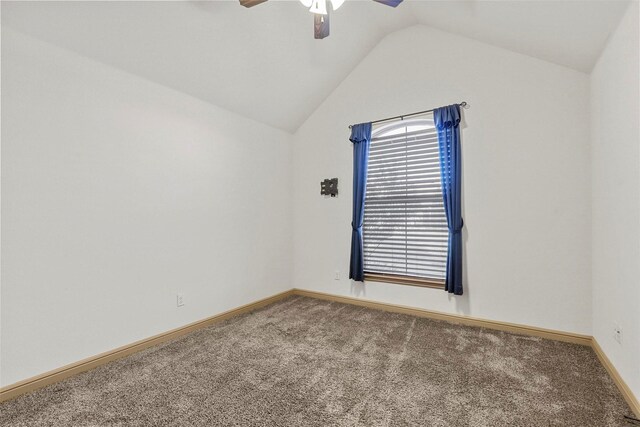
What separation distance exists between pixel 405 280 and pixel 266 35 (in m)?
2.95

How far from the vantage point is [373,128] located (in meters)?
3.55

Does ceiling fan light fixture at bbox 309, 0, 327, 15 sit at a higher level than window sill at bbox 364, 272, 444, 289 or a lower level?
higher

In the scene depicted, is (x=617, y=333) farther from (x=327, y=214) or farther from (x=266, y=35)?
(x=266, y=35)

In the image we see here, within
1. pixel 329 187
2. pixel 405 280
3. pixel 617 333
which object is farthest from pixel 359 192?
pixel 617 333

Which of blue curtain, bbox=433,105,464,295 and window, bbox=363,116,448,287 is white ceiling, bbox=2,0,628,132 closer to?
blue curtain, bbox=433,105,464,295

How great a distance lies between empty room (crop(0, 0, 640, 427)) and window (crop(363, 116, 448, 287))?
1.0 inches

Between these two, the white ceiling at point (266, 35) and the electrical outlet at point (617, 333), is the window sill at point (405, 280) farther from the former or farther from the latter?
the white ceiling at point (266, 35)

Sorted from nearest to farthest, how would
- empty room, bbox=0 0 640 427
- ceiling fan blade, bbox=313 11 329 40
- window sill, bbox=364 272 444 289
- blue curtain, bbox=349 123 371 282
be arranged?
empty room, bbox=0 0 640 427 → ceiling fan blade, bbox=313 11 329 40 → window sill, bbox=364 272 444 289 → blue curtain, bbox=349 123 371 282

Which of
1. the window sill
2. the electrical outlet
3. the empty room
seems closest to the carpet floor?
the empty room

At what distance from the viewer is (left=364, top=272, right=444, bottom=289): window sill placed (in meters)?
3.11

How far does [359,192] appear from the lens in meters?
3.54

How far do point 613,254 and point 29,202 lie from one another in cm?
398

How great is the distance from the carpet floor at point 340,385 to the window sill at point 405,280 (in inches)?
19.7

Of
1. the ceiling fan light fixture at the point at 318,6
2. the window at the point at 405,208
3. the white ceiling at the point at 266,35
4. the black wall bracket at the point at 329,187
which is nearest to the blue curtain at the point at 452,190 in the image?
the window at the point at 405,208
